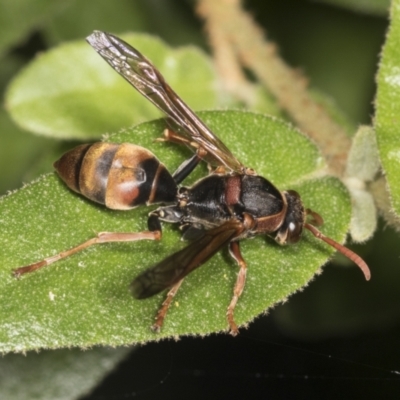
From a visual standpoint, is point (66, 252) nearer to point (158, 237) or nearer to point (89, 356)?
point (158, 237)

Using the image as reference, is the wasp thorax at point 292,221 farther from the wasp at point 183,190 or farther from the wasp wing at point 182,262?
the wasp wing at point 182,262

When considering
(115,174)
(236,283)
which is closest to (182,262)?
(236,283)

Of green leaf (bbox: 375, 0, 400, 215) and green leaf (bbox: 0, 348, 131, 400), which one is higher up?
green leaf (bbox: 375, 0, 400, 215)

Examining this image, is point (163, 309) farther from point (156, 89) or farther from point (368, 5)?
point (368, 5)

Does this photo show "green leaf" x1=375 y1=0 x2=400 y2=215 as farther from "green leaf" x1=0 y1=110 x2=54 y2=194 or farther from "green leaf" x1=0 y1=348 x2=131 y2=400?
"green leaf" x1=0 y1=110 x2=54 y2=194

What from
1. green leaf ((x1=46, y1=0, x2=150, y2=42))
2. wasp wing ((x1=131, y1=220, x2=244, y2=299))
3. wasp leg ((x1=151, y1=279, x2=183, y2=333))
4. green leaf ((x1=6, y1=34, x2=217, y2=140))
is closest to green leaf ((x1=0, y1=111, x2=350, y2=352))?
wasp leg ((x1=151, y1=279, x2=183, y2=333))
